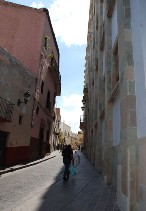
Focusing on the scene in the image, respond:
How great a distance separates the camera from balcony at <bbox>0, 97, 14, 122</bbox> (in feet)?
39.1

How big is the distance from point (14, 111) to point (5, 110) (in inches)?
66.9

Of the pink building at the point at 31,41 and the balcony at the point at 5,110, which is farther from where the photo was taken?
the pink building at the point at 31,41

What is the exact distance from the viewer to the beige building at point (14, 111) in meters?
12.6

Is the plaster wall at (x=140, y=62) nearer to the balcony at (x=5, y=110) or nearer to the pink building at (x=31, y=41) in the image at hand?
the balcony at (x=5, y=110)

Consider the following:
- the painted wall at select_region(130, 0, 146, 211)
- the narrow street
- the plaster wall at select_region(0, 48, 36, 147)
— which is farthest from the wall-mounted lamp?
the painted wall at select_region(130, 0, 146, 211)

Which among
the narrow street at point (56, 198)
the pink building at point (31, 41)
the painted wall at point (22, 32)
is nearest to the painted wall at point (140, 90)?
the narrow street at point (56, 198)

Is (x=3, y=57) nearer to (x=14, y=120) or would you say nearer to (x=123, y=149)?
(x=14, y=120)

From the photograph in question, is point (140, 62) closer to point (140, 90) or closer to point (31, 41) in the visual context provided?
point (140, 90)

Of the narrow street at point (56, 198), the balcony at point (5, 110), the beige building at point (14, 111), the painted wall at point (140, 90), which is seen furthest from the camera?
the beige building at point (14, 111)

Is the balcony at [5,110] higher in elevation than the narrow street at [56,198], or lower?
higher

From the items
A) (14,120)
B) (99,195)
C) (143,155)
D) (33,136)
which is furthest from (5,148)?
(143,155)

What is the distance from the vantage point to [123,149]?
5.25 meters

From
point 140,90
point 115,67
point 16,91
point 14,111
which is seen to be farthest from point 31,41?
point 140,90

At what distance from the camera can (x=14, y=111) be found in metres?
13.9
